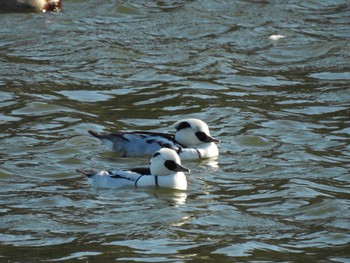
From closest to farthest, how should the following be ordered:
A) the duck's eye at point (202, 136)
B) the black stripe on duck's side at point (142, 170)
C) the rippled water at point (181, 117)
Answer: the rippled water at point (181, 117)
the black stripe on duck's side at point (142, 170)
the duck's eye at point (202, 136)

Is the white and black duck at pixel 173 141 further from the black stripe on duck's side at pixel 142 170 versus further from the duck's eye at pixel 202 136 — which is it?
the black stripe on duck's side at pixel 142 170

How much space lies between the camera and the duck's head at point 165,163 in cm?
1304

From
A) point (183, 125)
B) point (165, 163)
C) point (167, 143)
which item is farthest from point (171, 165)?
point (183, 125)

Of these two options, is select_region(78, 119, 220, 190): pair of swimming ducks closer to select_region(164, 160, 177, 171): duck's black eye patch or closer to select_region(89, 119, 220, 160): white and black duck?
select_region(89, 119, 220, 160): white and black duck

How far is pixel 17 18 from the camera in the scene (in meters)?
20.8

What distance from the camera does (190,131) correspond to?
14.8m

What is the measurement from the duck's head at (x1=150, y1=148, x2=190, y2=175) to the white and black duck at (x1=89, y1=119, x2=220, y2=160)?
124cm

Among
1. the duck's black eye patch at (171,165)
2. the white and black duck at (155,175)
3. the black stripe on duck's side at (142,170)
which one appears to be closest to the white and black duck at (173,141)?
the black stripe on duck's side at (142,170)

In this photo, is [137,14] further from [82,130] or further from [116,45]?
[82,130]

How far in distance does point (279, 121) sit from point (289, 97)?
1241 millimetres

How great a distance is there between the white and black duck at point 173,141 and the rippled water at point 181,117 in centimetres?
14

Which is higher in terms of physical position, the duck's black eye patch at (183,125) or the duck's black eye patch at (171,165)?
the duck's black eye patch at (183,125)

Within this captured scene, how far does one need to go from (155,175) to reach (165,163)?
195 millimetres

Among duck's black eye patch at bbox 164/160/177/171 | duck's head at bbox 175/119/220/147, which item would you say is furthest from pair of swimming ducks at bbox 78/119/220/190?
duck's black eye patch at bbox 164/160/177/171
